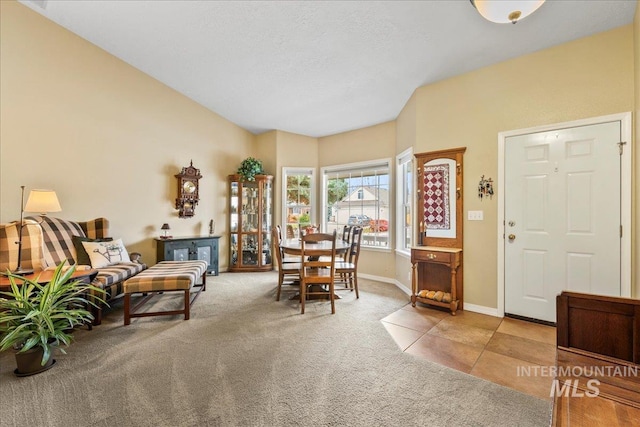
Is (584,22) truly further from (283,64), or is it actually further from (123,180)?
(123,180)

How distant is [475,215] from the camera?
3.20 metres

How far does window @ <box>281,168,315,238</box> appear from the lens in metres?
5.62

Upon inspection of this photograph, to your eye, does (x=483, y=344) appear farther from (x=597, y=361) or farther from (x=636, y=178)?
(x=636, y=178)

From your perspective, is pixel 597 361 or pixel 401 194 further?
pixel 401 194

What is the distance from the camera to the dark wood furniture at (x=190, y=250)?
13.4 ft

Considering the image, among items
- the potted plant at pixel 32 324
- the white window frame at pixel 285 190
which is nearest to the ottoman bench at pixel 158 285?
the potted plant at pixel 32 324

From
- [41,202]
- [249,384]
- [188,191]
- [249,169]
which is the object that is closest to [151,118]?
[188,191]

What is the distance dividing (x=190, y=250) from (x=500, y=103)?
4760 mm

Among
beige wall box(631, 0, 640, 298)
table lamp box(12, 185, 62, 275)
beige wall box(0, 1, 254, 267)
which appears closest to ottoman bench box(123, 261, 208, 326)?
table lamp box(12, 185, 62, 275)

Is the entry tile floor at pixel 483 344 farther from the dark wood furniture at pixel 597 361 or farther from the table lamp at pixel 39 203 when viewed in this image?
the table lamp at pixel 39 203

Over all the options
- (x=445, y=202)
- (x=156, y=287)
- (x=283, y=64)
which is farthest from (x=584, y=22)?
(x=156, y=287)

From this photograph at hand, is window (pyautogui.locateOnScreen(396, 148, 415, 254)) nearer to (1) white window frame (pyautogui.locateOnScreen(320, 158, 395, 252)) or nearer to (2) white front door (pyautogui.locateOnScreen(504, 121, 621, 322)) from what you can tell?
(1) white window frame (pyautogui.locateOnScreen(320, 158, 395, 252))

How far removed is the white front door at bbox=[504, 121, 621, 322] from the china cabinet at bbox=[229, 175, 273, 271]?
4002 millimetres

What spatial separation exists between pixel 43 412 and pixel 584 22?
496 centimetres
